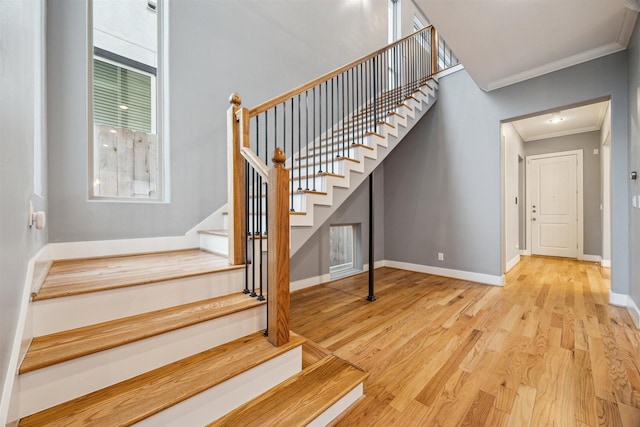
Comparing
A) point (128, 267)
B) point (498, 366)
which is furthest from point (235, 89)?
point (498, 366)

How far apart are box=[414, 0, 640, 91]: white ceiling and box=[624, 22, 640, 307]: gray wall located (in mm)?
240

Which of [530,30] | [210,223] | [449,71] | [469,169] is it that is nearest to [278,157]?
[210,223]

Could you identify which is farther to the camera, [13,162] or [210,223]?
[210,223]

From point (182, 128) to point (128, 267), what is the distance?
152 cm

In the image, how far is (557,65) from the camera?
3.05 m

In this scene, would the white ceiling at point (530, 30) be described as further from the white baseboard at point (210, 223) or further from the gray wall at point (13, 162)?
the white baseboard at point (210, 223)

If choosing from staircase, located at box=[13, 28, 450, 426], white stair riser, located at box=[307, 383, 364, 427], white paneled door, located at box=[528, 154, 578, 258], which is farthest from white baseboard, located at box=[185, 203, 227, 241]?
white paneled door, located at box=[528, 154, 578, 258]

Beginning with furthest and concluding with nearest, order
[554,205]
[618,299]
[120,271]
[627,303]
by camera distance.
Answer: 1. [554,205]
2. [618,299]
3. [627,303]
4. [120,271]

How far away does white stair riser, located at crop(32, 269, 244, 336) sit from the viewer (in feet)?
4.04

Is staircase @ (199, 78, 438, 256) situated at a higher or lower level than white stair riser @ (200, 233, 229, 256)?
higher

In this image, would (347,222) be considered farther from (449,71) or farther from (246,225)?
(449,71)

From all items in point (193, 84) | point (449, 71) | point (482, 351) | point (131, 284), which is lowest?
point (482, 351)

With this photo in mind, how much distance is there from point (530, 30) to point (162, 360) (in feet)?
12.5

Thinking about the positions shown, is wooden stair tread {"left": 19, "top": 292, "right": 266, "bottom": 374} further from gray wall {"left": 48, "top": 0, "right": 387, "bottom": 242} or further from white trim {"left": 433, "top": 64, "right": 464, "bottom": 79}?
white trim {"left": 433, "top": 64, "right": 464, "bottom": 79}
